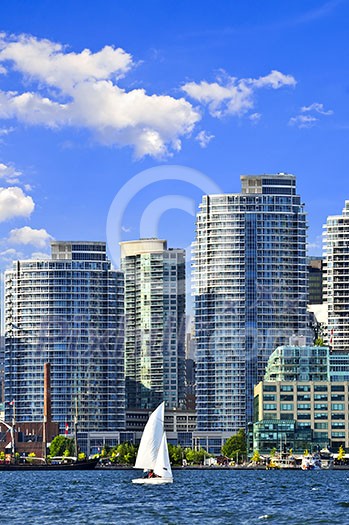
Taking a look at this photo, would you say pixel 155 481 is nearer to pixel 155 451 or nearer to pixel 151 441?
pixel 155 451

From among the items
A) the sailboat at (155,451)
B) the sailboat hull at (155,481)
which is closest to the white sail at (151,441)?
the sailboat at (155,451)

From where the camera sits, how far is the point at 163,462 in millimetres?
175125

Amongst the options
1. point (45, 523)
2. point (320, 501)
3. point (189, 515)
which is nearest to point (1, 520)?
point (45, 523)

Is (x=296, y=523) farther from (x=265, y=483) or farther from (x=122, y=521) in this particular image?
(x=265, y=483)

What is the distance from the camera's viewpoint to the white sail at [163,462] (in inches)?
6831

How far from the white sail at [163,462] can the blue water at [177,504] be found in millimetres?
1832

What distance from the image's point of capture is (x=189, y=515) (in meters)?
128

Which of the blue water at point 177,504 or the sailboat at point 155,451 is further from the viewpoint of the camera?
the sailboat at point 155,451

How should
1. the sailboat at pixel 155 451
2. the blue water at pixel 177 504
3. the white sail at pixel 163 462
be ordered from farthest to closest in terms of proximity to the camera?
the sailboat at pixel 155 451, the white sail at pixel 163 462, the blue water at pixel 177 504

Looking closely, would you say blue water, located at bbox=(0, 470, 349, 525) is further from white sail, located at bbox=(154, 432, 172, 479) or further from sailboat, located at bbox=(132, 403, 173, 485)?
sailboat, located at bbox=(132, 403, 173, 485)

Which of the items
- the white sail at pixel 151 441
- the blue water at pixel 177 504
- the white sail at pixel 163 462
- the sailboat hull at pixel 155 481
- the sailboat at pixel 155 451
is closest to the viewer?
the blue water at pixel 177 504

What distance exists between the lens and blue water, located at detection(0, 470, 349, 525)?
124 m

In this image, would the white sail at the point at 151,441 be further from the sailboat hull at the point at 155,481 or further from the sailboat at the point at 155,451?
the sailboat hull at the point at 155,481

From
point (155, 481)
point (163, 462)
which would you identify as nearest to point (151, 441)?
point (163, 462)
